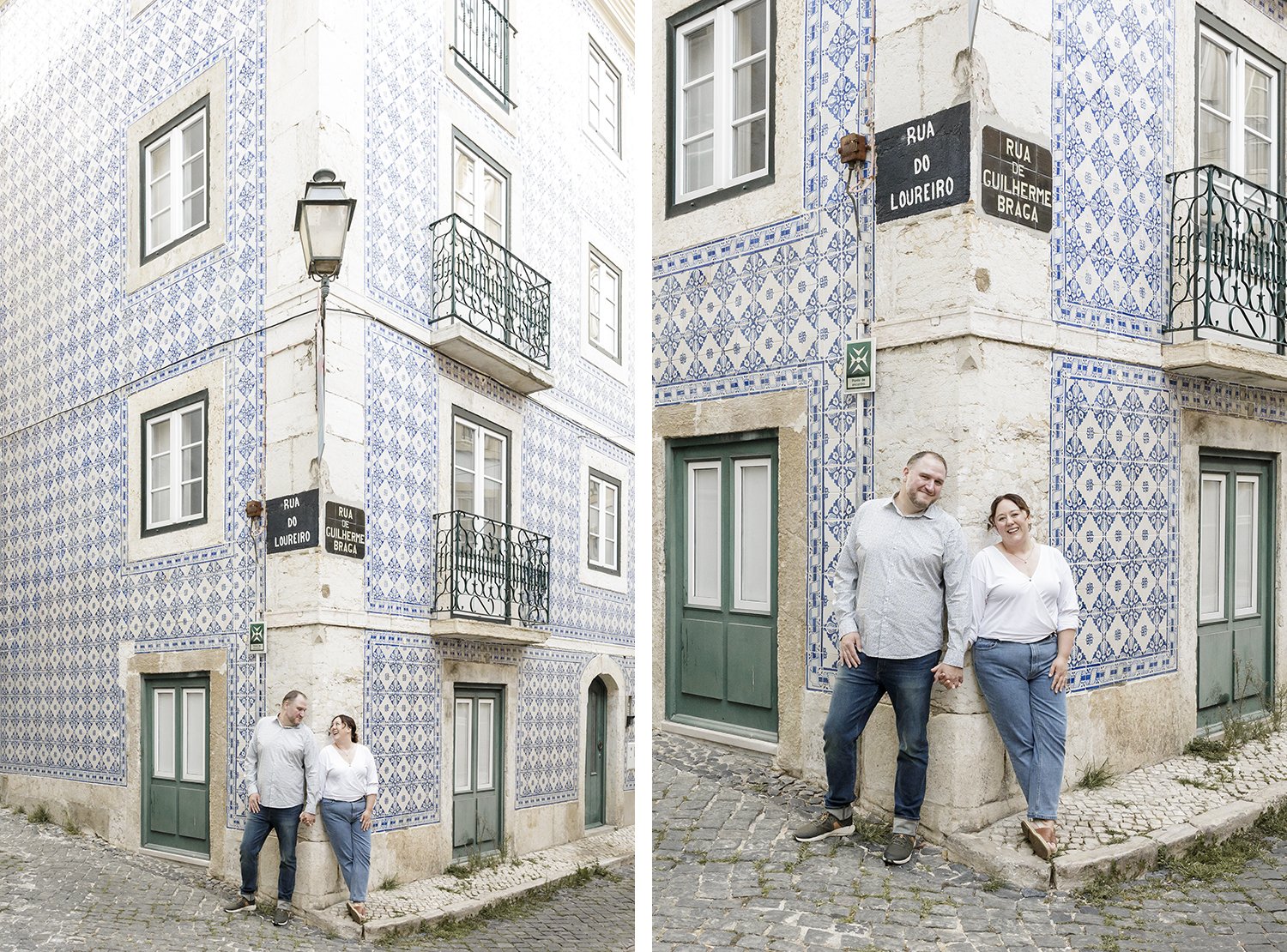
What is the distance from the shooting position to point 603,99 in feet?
7.02

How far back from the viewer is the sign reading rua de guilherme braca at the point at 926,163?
6.78 ft

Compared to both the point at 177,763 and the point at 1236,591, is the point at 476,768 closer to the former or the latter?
the point at 177,763

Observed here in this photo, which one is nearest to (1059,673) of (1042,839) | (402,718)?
(1042,839)

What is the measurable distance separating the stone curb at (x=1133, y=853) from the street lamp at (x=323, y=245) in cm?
143

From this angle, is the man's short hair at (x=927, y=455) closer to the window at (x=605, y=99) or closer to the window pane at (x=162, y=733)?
the window at (x=605, y=99)

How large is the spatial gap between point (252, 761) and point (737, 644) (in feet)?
3.50

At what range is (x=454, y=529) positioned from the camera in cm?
166

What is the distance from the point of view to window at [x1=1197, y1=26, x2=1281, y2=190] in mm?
2074

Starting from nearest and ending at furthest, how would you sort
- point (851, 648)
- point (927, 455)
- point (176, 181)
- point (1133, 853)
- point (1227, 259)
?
point (176, 181) < point (1133, 853) < point (1227, 259) < point (927, 455) < point (851, 648)

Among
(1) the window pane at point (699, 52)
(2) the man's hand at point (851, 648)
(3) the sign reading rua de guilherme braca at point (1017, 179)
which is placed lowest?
(2) the man's hand at point (851, 648)

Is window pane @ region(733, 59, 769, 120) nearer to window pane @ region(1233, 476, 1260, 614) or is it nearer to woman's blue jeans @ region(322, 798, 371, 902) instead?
window pane @ region(1233, 476, 1260, 614)

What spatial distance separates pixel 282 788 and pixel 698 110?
63.5 inches

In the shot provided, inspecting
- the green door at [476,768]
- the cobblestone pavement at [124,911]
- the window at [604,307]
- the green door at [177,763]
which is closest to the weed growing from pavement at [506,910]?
the cobblestone pavement at [124,911]

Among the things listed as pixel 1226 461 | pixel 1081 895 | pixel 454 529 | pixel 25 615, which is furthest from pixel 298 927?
pixel 1226 461
